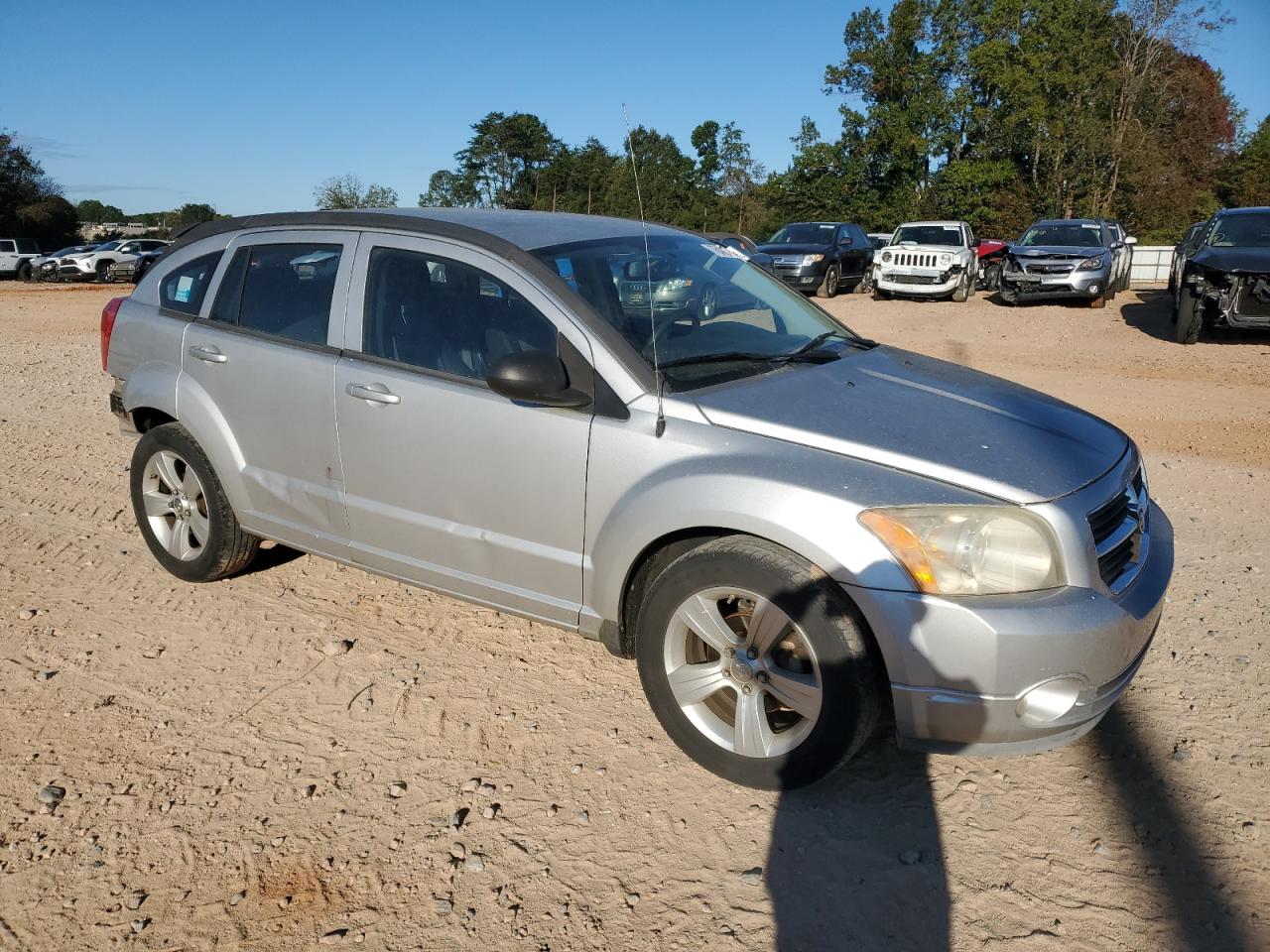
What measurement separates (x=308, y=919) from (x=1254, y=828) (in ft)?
8.90

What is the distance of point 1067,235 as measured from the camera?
18531mm

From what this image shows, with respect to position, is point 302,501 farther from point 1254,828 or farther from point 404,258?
point 1254,828

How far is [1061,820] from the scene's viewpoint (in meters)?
2.91

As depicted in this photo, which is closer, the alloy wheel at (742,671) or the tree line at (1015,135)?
the alloy wheel at (742,671)

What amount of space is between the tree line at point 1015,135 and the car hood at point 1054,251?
78.9ft

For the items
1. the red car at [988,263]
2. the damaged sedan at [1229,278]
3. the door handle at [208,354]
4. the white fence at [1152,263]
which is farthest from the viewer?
the white fence at [1152,263]

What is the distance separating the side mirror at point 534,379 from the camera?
312 centimetres

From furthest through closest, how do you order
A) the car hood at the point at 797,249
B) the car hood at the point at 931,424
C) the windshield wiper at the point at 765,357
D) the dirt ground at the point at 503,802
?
1. the car hood at the point at 797,249
2. the windshield wiper at the point at 765,357
3. the car hood at the point at 931,424
4. the dirt ground at the point at 503,802

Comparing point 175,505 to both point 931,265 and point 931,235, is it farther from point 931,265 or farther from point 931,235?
point 931,235

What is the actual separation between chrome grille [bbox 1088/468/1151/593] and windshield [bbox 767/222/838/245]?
Answer: 63.3 ft

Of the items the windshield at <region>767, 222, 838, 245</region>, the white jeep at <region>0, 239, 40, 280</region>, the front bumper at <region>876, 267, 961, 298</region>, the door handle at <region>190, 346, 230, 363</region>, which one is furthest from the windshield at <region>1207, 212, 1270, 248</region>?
the white jeep at <region>0, 239, 40, 280</region>

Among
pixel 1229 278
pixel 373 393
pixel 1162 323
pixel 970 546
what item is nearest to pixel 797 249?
pixel 1162 323

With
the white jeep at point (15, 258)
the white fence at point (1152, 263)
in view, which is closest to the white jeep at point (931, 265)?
the white fence at point (1152, 263)

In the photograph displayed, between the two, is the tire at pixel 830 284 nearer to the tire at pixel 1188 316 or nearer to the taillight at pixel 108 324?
the tire at pixel 1188 316
